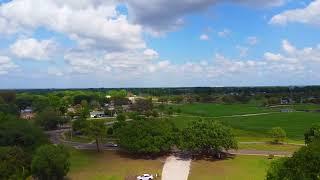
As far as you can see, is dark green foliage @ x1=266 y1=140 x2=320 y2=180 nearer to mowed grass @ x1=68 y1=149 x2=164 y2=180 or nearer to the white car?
the white car

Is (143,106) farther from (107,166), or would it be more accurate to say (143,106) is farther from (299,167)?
(299,167)

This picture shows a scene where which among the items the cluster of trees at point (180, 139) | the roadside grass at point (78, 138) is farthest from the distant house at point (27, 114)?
the cluster of trees at point (180, 139)

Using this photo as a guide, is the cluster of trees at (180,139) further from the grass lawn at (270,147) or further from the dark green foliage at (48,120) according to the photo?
the dark green foliage at (48,120)

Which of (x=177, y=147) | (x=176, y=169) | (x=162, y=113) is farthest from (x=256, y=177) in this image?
(x=162, y=113)

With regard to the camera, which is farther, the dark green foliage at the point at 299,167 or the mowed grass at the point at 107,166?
the mowed grass at the point at 107,166

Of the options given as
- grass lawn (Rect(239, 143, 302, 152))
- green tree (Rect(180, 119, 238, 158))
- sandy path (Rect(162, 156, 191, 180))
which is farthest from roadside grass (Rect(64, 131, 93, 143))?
grass lawn (Rect(239, 143, 302, 152))

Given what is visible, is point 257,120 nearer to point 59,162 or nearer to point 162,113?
point 162,113
